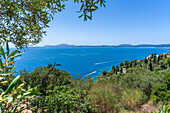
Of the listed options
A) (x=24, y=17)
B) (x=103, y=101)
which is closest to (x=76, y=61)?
(x=103, y=101)

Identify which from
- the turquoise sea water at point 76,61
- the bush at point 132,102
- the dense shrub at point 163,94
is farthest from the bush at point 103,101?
the turquoise sea water at point 76,61

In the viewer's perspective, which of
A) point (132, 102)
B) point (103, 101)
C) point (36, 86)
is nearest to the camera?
point (36, 86)

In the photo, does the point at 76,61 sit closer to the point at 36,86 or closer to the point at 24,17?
the point at 24,17

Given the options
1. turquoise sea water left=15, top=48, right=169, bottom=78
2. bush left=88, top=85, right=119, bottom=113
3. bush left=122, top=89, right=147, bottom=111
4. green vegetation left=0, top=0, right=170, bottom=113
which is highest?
green vegetation left=0, top=0, right=170, bottom=113

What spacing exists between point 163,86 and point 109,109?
128 inches

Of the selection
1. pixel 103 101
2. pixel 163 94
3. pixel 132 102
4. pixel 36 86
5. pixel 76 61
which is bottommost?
pixel 76 61

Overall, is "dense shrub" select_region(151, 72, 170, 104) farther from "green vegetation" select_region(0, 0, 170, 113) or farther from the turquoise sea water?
the turquoise sea water

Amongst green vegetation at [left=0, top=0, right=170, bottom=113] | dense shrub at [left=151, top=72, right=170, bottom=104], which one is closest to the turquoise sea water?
green vegetation at [left=0, top=0, right=170, bottom=113]

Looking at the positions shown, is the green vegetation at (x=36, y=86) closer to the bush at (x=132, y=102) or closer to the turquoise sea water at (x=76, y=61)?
the bush at (x=132, y=102)

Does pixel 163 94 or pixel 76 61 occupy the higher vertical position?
pixel 163 94

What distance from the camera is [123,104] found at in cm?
376

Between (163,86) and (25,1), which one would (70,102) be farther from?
(163,86)

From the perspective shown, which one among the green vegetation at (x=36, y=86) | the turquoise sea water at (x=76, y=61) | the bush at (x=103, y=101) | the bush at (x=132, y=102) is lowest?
the turquoise sea water at (x=76, y=61)

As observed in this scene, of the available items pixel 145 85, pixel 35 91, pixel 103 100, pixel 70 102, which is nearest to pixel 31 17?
pixel 35 91
